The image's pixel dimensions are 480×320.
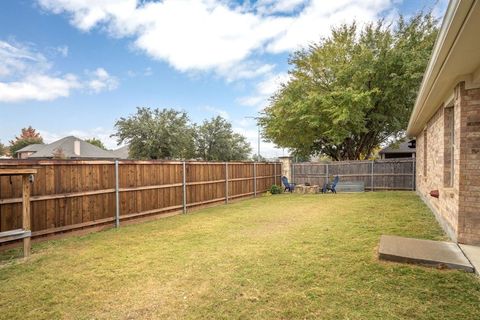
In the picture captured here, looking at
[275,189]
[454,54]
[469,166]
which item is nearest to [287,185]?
[275,189]

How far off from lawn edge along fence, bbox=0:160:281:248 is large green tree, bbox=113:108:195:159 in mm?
17535

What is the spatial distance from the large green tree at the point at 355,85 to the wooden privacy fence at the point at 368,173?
180 cm

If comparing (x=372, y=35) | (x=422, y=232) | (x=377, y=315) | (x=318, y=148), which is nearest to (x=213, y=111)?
(x=318, y=148)

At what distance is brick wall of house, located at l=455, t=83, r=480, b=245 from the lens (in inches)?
160

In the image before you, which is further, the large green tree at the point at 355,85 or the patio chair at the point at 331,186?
the large green tree at the point at 355,85

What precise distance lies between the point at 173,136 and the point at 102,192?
Result: 69.0 feet

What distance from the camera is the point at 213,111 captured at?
32.2 metres

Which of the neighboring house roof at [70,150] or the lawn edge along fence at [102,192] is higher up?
the neighboring house roof at [70,150]

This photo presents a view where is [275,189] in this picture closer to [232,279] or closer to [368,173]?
[368,173]

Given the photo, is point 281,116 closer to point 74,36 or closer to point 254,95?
point 254,95

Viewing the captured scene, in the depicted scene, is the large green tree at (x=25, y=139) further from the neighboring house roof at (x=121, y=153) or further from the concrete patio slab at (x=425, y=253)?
the concrete patio slab at (x=425, y=253)

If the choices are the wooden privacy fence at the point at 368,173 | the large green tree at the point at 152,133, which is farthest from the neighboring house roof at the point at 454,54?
the large green tree at the point at 152,133

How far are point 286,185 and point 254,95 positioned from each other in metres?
12.3

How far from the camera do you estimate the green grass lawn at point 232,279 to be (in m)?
2.62
